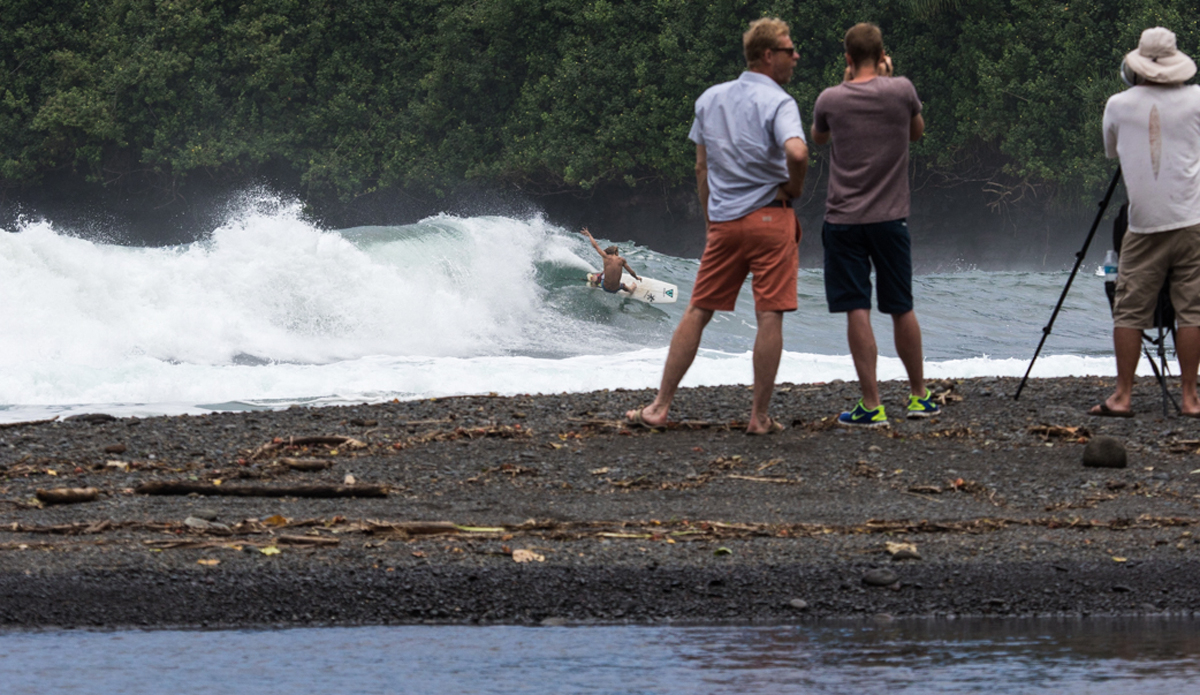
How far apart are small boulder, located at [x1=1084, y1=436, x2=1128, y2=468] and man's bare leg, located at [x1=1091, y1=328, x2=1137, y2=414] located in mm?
1166

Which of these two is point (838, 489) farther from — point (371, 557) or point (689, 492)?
point (371, 557)

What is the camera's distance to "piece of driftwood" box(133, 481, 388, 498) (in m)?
5.72

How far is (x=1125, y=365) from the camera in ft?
23.5

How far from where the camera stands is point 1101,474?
19.5 feet

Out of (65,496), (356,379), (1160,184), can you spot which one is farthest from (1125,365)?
(356,379)

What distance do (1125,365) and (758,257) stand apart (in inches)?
85.9

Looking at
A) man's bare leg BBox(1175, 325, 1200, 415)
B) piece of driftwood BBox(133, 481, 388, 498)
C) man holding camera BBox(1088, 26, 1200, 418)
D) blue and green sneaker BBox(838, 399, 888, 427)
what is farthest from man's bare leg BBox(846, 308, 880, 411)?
piece of driftwood BBox(133, 481, 388, 498)

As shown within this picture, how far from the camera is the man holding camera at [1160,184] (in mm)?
6793

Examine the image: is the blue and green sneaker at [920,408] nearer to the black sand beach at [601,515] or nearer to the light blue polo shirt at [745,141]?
the black sand beach at [601,515]

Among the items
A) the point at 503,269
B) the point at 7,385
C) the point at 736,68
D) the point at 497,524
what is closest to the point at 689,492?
the point at 497,524

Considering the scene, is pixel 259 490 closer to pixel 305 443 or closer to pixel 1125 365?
pixel 305 443

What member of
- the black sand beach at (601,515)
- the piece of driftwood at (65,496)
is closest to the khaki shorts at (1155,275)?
the black sand beach at (601,515)

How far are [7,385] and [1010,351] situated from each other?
16225 millimetres

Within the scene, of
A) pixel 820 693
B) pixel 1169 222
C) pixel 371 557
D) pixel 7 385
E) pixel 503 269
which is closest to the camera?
pixel 820 693
